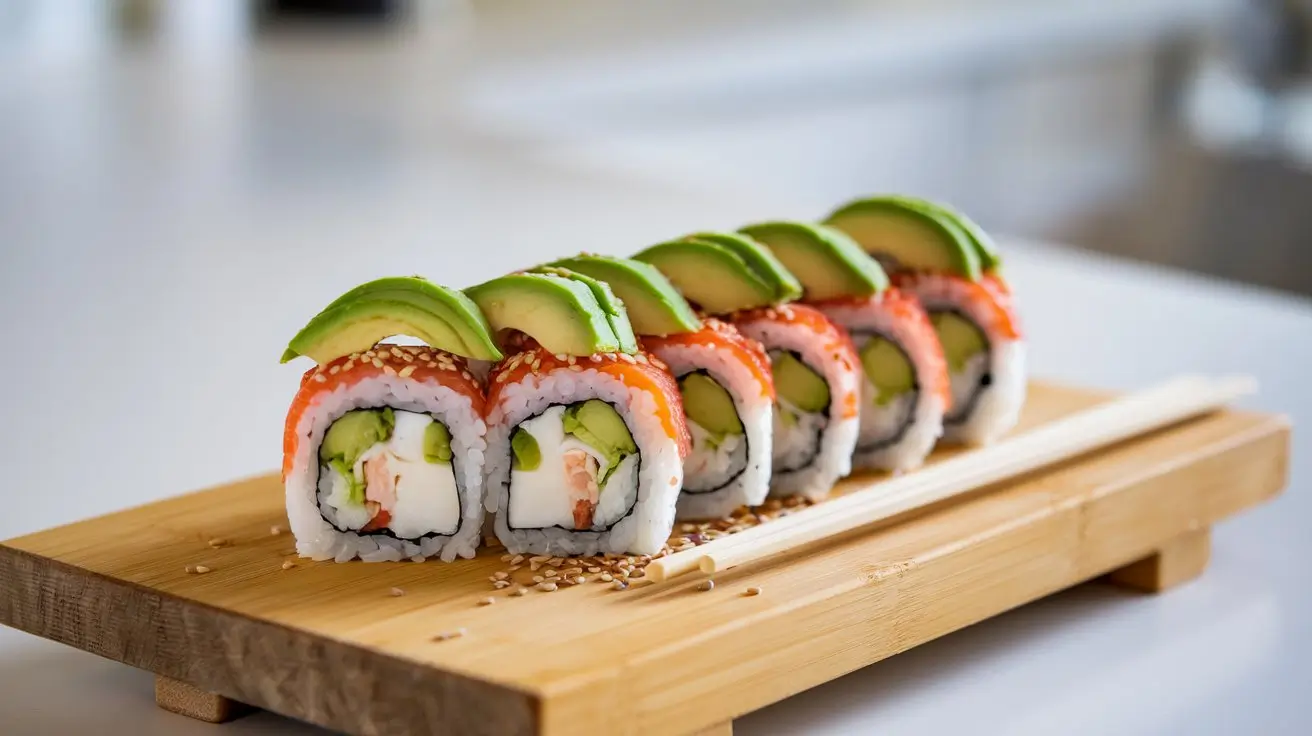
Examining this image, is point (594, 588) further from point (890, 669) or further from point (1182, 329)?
point (1182, 329)

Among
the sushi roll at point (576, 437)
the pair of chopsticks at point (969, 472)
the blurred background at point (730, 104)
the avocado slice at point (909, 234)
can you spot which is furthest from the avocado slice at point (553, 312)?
the blurred background at point (730, 104)

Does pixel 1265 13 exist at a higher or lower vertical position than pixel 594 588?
higher

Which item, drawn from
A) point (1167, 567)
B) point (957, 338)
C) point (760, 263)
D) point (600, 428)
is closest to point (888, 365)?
point (957, 338)

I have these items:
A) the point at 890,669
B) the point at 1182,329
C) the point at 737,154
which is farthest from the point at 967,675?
the point at 737,154

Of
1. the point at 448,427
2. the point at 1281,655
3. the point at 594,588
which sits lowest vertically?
the point at 1281,655

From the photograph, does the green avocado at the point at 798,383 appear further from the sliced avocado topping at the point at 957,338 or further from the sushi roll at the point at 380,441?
the sushi roll at the point at 380,441

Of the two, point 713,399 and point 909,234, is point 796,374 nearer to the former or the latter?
point 713,399
